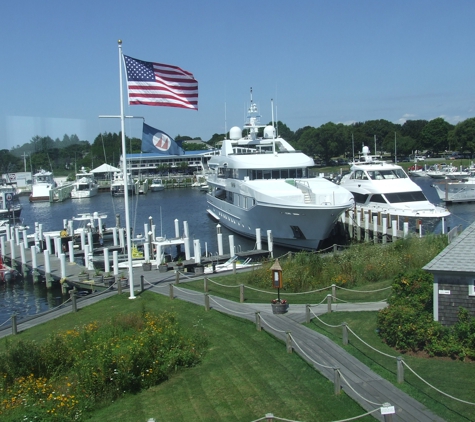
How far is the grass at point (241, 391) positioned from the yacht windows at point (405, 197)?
26128 mm

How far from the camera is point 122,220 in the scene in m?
63.0

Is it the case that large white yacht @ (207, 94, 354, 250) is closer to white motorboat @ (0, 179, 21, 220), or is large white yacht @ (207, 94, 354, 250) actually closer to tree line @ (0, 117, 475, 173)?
white motorboat @ (0, 179, 21, 220)

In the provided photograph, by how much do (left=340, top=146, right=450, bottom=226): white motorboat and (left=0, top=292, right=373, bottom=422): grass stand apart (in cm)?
2403

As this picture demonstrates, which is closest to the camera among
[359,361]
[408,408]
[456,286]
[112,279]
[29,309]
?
[408,408]

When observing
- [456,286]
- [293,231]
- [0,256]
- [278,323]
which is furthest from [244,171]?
[456,286]

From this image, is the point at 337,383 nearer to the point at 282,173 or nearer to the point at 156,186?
the point at 282,173

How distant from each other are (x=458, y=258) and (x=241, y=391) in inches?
246

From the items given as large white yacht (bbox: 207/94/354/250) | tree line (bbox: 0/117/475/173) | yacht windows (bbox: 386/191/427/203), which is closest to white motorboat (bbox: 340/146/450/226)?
yacht windows (bbox: 386/191/427/203)

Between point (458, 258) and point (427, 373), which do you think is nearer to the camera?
point (427, 373)

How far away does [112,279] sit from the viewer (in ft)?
82.5

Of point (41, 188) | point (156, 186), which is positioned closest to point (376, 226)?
point (41, 188)

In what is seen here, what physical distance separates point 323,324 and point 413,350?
9.96ft

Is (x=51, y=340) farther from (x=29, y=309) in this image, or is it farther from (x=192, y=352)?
(x=29, y=309)

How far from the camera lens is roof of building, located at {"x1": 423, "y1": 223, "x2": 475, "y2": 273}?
12961 mm
